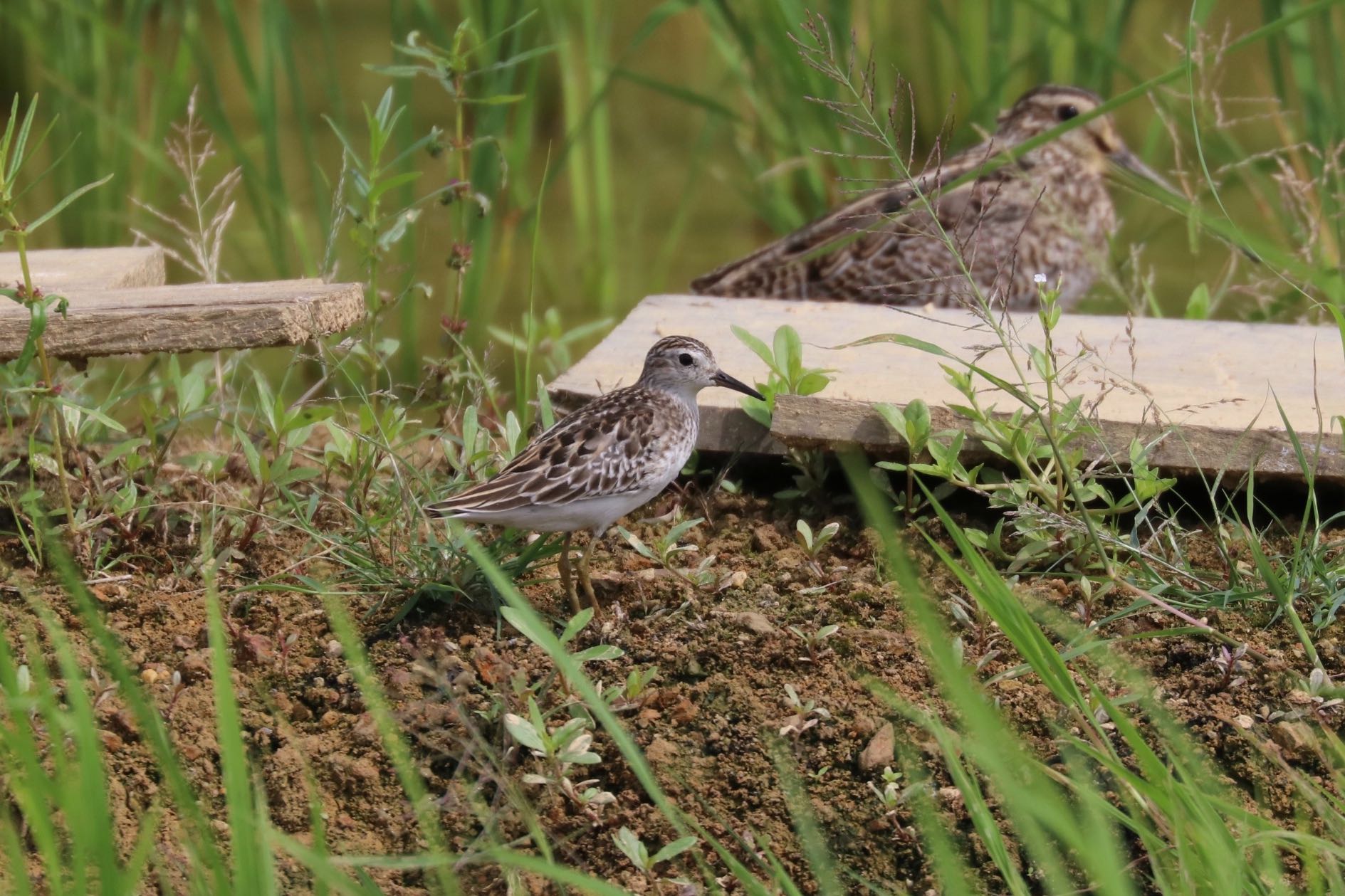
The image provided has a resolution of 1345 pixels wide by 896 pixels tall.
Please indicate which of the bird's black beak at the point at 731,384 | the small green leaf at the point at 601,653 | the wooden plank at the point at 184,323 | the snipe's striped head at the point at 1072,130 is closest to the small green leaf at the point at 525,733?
the small green leaf at the point at 601,653

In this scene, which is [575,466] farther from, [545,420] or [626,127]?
[626,127]

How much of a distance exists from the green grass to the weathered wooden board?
0.46 feet

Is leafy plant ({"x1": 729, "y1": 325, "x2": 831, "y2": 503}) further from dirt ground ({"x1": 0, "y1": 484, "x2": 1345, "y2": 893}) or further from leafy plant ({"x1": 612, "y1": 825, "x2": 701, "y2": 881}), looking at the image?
leafy plant ({"x1": 612, "y1": 825, "x2": 701, "y2": 881})

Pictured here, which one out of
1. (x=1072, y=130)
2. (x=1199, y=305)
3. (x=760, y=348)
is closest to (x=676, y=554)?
(x=760, y=348)

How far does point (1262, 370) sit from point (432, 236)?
182 inches

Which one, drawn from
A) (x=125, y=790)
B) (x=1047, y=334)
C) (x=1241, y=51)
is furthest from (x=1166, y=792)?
(x=1241, y=51)

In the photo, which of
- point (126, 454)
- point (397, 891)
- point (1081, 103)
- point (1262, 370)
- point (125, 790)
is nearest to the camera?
point (397, 891)

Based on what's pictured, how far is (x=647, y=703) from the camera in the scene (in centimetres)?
353

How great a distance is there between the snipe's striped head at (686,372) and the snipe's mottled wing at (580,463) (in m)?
0.20

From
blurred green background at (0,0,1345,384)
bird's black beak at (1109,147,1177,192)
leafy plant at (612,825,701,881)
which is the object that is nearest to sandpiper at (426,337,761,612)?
leafy plant at (612,825,701,881)

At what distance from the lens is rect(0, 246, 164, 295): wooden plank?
178 inches

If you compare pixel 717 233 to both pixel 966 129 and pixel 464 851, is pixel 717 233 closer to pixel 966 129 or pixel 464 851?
pixel 966 129

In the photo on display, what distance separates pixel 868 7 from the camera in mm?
7879

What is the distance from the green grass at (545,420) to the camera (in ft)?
8.94
